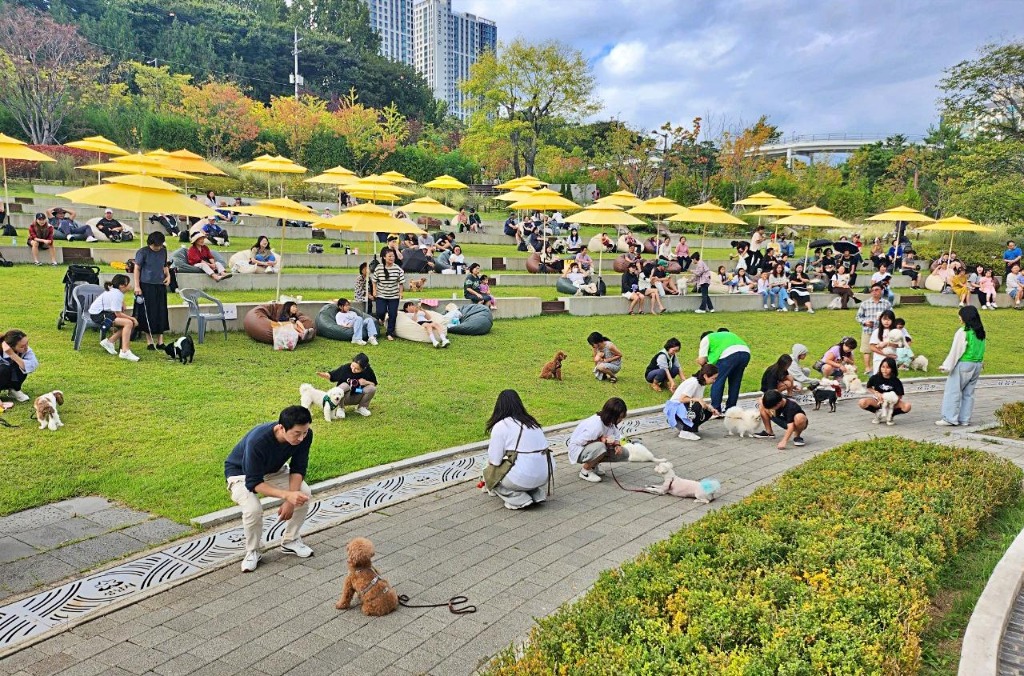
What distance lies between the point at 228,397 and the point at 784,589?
771cm

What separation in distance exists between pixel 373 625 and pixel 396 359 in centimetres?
848

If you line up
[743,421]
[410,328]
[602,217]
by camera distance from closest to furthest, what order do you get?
[743,421]
[410,328]
[602,217]

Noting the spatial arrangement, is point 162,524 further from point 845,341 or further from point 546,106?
point 546,106

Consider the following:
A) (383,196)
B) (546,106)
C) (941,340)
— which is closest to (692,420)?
(941,340)

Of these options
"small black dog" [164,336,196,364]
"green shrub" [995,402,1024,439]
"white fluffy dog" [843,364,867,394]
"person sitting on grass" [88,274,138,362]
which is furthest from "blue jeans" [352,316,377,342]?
"green shrub" [995,402,1024,439]

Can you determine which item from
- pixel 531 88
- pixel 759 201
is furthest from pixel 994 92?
pixel 531 88

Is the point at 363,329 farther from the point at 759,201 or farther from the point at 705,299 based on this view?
the point at 759,201

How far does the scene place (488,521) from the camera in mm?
7176

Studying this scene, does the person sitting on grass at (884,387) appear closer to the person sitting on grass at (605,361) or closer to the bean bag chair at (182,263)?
the person sitting on grass at (605,361)

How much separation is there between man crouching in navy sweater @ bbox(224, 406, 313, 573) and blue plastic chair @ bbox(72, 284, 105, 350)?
6962 mm

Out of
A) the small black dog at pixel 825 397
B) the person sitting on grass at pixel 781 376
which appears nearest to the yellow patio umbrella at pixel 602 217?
the small black dog at pixel 825 397

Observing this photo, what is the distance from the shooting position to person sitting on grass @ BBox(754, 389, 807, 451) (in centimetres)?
1030

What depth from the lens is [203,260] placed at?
16406 mm

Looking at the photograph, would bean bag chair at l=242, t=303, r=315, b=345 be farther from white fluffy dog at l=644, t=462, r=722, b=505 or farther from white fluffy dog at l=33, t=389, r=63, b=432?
white fluffy dog at l=644, t=462, r=722, b=505
